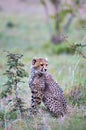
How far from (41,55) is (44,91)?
Result: 8420 mm

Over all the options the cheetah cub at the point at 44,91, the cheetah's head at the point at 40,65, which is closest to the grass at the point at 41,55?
the cheetah cub at the point at 44,91

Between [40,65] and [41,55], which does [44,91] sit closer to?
[40,65]

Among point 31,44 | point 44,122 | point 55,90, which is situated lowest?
point 44,122

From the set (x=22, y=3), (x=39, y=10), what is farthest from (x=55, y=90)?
(x=22, y=3)

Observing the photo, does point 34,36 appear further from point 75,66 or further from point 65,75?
point 75,66

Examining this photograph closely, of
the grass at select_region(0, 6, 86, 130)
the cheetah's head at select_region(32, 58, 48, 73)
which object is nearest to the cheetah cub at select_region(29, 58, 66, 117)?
the cheetah's head at select_region(32, 58, 48, 73)

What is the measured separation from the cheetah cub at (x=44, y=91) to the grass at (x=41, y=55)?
156 mm

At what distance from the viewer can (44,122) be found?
6.20 m

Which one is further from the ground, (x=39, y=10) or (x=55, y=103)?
(x=39, y=10)

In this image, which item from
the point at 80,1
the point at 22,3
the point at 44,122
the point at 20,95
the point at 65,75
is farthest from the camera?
the point at 22,3

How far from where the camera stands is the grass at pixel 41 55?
6.22 m

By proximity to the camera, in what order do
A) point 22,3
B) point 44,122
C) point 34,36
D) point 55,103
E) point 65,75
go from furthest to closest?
point 22,3 → point 34,36 → point 65,75 → point 55,103 → point 44,122

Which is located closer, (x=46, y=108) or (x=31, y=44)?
(x=46, y=108)

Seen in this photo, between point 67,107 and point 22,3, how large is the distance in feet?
69.5
